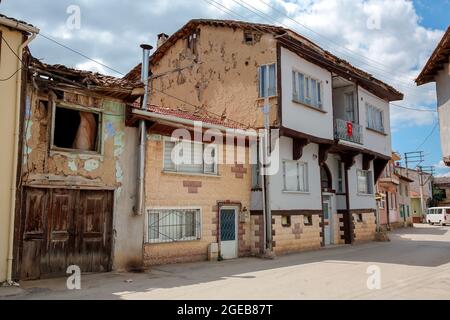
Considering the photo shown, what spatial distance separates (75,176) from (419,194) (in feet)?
169

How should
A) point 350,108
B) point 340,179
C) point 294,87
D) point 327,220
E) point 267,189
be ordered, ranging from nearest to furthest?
point 267,189
point 294,87
point 327,220
point 340,179
point 350,108

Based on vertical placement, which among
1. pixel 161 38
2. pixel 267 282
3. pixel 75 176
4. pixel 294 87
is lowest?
pixel 267 282

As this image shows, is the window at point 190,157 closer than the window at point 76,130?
No

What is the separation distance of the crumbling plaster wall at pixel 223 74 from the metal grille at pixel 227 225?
12.3 ft

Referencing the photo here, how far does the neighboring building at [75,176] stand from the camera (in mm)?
9742

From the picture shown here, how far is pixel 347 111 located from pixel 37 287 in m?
17.1

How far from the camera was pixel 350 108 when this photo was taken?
832 inches

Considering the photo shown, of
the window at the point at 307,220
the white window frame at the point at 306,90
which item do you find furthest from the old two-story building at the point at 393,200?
the white window frame at the point at 306,90

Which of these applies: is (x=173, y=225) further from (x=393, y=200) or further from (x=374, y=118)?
(x=393, y=200)

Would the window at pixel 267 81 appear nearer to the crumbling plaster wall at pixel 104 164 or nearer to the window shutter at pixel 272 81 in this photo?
the window shutter at pixel 272 81

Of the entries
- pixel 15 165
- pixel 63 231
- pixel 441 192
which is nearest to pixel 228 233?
pixel 63 231

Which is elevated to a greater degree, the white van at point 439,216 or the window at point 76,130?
the window at point 76,130
